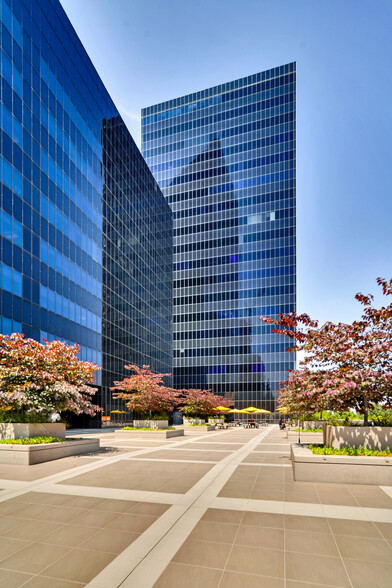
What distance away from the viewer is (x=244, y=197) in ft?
314

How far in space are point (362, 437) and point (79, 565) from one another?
31.9 feet

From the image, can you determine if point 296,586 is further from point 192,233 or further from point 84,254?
point 192,233

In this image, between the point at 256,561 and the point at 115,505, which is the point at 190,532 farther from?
the point at 115,505

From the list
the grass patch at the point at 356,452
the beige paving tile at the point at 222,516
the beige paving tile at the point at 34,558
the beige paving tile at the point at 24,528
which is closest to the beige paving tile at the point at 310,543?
the beige paving tile at the point at 222,516

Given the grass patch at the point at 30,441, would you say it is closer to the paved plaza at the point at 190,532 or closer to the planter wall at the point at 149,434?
the paved plaza at the point at 190,532

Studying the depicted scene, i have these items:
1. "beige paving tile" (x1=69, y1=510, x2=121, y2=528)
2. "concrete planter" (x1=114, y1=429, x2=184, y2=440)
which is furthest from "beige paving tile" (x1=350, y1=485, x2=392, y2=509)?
"concrete planter" (x1=114, y1=429, x2=184, y2=440)

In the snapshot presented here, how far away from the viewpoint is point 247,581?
18.6ft

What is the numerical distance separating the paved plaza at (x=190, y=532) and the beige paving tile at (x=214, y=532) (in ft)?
0.06

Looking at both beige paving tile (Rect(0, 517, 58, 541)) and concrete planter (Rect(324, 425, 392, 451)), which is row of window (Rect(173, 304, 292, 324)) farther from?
beige paving tile (Rect(0, 517, 58, 541))

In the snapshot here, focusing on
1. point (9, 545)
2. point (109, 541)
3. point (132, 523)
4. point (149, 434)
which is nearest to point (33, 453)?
point (132, 523)

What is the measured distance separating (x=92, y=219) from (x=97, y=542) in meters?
46.0

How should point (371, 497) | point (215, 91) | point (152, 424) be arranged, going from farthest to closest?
point (215, 91)
point (152, 424)
point (371, 497)

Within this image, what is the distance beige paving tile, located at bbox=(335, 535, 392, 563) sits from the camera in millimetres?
6410

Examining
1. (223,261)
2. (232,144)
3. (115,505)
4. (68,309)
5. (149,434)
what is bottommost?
(149,434)
